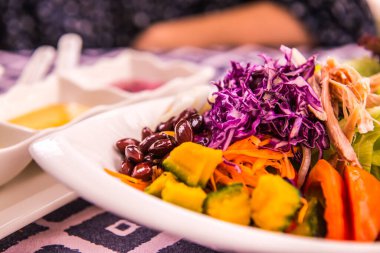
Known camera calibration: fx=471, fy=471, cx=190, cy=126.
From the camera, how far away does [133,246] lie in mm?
1056

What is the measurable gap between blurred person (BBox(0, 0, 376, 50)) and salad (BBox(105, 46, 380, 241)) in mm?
2090

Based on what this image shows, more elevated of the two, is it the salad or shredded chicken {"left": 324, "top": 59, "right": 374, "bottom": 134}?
shredded chicken {"left": 324, "top": 59, "right": 374, "bottom": 134}

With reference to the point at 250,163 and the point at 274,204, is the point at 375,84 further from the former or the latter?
the point at 274,204

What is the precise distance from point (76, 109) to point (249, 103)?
2.70 feet

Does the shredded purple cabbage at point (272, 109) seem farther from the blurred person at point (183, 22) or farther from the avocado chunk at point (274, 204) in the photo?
the blurred person at point (183, 22)

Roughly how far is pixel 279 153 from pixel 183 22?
2741 mm

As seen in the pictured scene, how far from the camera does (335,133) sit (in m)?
1.09

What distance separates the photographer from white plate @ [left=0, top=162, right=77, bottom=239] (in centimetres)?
103

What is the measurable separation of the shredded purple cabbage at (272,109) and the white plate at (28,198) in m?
0.40

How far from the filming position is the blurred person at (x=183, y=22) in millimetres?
3287

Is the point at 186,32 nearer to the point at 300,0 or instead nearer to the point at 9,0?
the point at 300,0

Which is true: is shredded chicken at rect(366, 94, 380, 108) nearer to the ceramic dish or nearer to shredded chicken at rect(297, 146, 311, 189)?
shredded chicken at rect(297, 146, 311, 189)

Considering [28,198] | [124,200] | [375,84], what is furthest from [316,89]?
[28,198]

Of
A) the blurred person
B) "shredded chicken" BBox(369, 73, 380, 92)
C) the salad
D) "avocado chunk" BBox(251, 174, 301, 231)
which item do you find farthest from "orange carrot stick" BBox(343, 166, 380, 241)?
the blurred person
